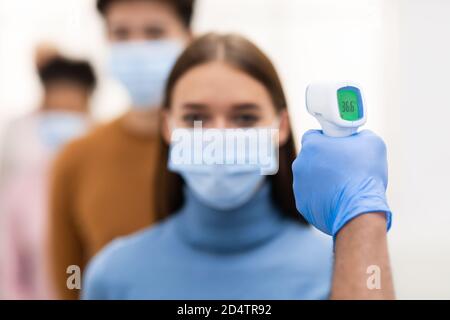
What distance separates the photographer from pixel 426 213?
148 cm

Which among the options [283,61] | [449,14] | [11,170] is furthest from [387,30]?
[11,170]

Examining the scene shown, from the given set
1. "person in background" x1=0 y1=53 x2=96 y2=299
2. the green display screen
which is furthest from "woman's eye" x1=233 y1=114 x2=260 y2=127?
"person in background" x1=0 y1=53 x2=96 y2=299

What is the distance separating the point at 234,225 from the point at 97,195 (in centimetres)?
40

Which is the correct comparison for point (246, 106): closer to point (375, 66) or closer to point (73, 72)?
A: point (375, 66)

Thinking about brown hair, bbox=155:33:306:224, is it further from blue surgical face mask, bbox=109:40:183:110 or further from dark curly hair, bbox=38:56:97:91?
dark curly hair, bbox=38:56:97:91

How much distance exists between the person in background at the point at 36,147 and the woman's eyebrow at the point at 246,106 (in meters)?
0.93

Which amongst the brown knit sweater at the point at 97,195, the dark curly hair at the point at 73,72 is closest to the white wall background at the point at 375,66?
the dark curly hair at the point at 73,72

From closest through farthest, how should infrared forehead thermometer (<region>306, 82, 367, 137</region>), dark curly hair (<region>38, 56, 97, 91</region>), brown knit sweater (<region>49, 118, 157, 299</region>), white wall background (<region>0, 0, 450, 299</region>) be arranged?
infrared forehead thermometer (<region>306, 82, 367, 137</region>) → white wall background (<region>0, 0, 450, 299</region>) → brown knit sweater (<region>49, 118, 157, 299</region>) → dark curly hair (<region>38, 56, 97, 91</region>)

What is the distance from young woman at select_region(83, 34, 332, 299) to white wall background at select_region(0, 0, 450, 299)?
0.25 feet

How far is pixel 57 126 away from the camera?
1837mm

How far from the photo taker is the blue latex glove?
700 mm

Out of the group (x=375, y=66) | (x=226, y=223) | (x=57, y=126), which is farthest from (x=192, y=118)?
(x=57, y=126)

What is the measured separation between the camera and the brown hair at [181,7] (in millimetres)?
1283
